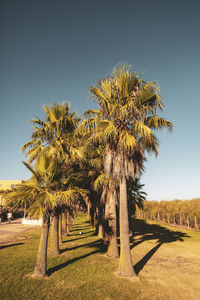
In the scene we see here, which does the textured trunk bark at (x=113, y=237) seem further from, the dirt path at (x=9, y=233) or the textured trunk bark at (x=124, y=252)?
the dirt path at (x=9, y=233)

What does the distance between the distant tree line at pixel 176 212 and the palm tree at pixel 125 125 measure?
980 inches

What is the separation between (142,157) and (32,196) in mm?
5251

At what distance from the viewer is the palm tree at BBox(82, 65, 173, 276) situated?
307 inches

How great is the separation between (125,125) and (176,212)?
1256 inches

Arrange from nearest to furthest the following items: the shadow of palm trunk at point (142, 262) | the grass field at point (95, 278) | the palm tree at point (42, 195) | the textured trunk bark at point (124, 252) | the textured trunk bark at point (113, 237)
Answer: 1. the grass field at point (95, 278)
2. the palm tree at point (42, 195)
3. the textured trunk bark at point (124, 252)
4. the shadow of palm trunk at point (142, 262)
5. the textured trunk bark at point (113, 237)

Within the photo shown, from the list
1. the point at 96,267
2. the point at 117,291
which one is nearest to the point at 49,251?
the point at 96,267

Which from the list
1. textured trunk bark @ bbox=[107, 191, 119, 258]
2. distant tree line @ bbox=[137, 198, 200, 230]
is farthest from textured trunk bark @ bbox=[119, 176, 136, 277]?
distant tree line @ bbox=[137, 198, 200, 230]

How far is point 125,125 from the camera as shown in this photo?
848cm

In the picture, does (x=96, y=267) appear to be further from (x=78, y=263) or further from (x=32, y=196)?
(x=32, y=196)

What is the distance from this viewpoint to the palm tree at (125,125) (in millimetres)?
7797

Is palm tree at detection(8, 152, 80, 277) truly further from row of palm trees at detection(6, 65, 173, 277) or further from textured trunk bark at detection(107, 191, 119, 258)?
textured trunk bark at detection(107, 191, 119, 258)

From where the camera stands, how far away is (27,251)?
1145cm

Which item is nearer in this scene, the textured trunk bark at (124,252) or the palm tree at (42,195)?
the palm tree at (42,195)

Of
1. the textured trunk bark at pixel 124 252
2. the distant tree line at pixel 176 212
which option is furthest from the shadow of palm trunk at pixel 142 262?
the distant tree line at pixel 176 212
